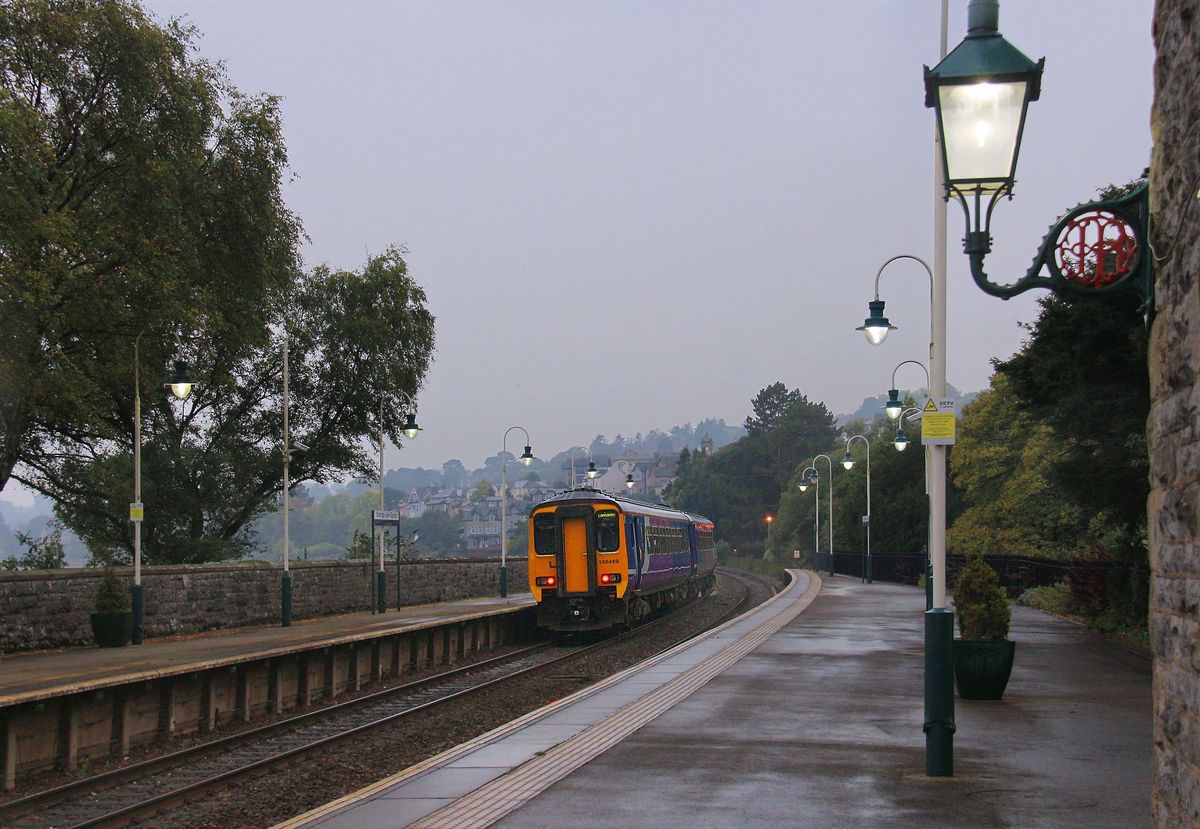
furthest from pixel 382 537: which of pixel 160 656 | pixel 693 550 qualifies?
pixel 160 656

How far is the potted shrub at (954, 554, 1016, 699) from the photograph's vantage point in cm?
1441

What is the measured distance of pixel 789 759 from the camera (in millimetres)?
10703

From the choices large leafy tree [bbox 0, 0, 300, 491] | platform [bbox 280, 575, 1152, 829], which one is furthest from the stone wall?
large leafy tree [bbox 0, 0, 300, 491]

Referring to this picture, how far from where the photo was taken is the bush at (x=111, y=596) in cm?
2416

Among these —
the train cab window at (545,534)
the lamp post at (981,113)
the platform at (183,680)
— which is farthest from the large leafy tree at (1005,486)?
the lamp post at (981,113)

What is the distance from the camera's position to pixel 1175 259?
224 inches

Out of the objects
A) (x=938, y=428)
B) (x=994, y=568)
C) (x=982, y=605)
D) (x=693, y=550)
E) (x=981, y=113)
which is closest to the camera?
(x=981, y=113)

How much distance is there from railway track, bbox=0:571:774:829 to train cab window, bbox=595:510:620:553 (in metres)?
7.33

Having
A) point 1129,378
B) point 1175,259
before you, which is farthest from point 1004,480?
point 1175,259

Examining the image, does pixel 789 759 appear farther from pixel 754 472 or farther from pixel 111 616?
pixel 754 472

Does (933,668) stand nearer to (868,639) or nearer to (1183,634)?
(1183,634)

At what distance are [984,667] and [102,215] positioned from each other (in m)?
22.4

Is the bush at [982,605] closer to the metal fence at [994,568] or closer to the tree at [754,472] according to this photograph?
the metal fence at [994,568]

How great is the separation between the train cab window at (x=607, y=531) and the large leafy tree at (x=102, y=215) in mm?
10454
